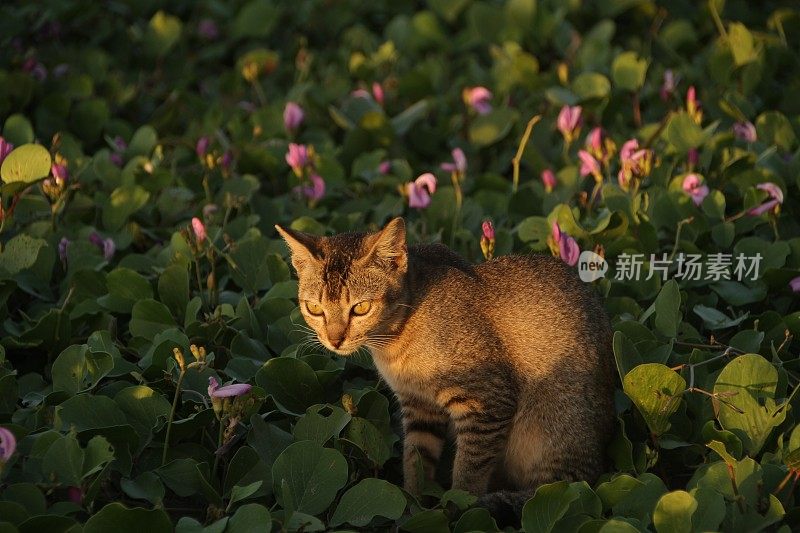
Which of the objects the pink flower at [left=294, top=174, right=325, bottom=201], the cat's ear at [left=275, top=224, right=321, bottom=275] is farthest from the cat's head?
the pink flower at [left=294, top=174, right=325, bottom=201]

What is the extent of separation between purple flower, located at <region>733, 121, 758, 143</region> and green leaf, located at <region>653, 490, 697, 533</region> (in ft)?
11.4

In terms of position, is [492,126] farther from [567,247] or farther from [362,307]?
[362,307]

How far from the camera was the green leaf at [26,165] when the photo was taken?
210 inches

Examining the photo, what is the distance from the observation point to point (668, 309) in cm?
478

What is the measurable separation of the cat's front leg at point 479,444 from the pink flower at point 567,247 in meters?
0.98

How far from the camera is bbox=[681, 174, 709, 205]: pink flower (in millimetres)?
5824

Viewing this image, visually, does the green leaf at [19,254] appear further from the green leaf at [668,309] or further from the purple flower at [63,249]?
the green leaf at [668,309]

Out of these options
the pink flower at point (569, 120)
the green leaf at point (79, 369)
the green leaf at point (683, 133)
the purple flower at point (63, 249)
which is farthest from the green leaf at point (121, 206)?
the green leaf at point (683, 133)

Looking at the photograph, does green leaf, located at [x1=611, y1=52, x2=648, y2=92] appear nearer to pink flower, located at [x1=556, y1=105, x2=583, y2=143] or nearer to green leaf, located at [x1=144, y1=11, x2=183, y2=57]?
pink flower, located at [x1=556, y1=105, x2=583, y2=143]

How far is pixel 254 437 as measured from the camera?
435 cm

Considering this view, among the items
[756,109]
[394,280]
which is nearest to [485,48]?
[756,109]

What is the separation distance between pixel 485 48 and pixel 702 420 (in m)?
5.33

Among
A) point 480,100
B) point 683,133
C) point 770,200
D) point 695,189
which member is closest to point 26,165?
point 480,100

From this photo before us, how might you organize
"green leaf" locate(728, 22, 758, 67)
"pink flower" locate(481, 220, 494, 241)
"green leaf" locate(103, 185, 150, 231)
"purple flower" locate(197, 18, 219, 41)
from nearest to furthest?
"pink flower" locate(481, 220, 494, 241), "green leaf" locate(103, 185, 150, 231), "green leaf" locate(728, 22, 758, 67), "purple flower" locate(197, 18, 219, 41)
